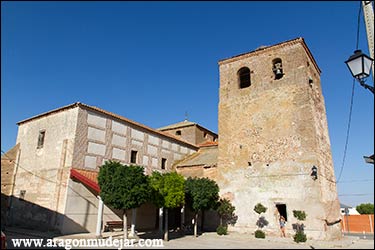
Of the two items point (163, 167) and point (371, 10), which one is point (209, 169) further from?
point (371, 10)

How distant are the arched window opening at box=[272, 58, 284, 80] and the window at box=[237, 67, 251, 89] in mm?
1905

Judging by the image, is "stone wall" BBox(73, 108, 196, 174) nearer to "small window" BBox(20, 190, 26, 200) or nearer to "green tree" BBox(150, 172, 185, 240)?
"small window" BBox(20, 190, 26, 200)

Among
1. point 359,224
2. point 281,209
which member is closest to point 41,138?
point 281,209

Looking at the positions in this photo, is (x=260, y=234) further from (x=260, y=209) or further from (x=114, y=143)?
(x=114, y=143)

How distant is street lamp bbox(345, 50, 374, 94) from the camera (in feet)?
15.5

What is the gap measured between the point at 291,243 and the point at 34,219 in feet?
44.7

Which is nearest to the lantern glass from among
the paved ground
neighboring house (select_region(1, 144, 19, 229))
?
the paved ground

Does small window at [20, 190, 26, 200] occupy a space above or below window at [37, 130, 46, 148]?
below

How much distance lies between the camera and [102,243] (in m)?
11.8

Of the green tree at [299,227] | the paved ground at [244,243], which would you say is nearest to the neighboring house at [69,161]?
the paved ground at [244,243]

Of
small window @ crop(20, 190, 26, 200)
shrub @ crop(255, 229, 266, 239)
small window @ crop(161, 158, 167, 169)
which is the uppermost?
small window @ crop(161, 158, 167, 169)

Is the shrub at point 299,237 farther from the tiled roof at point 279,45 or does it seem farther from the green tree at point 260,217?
the tiled roof at point 279,45

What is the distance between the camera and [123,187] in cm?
1213

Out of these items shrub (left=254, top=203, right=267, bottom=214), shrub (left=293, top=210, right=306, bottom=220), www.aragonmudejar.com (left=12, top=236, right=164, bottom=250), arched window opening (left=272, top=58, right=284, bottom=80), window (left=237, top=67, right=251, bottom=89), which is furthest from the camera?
window (left=237, top=67, right=251, bottom=89)
